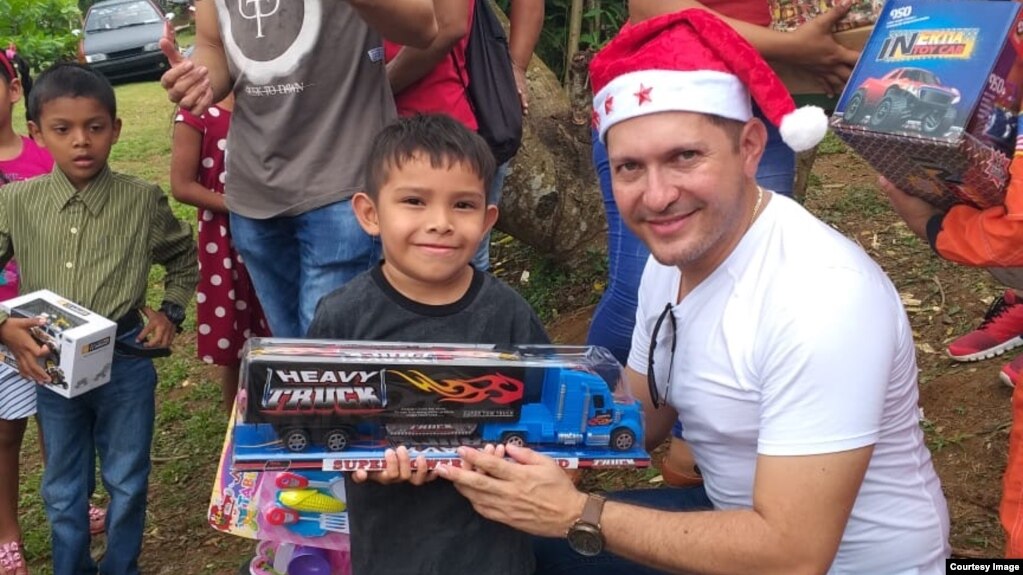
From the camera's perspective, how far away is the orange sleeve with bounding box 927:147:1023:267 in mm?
2119

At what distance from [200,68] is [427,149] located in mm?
981

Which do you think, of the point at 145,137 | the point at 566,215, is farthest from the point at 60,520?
the point at 145,137

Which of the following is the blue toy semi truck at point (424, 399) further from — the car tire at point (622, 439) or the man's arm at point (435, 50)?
the man's arm at point (435, 50)

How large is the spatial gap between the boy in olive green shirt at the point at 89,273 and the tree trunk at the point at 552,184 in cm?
222

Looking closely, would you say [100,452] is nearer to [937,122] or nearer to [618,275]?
[618,275]

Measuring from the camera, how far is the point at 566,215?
5.38 metres

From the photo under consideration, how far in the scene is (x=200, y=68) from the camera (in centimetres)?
286

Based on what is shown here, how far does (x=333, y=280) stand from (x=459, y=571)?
114 centimetres

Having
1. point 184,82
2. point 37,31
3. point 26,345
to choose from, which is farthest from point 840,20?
point 37,31

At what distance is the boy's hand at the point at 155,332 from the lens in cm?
326

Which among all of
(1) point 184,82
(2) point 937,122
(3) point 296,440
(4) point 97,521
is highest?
(2) point 937,122

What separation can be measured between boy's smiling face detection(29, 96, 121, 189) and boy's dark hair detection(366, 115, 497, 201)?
1.31m

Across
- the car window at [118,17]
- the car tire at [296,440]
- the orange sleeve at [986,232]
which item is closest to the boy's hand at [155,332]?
the car tire at [296,440]

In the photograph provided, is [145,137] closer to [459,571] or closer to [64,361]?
[64,361]
